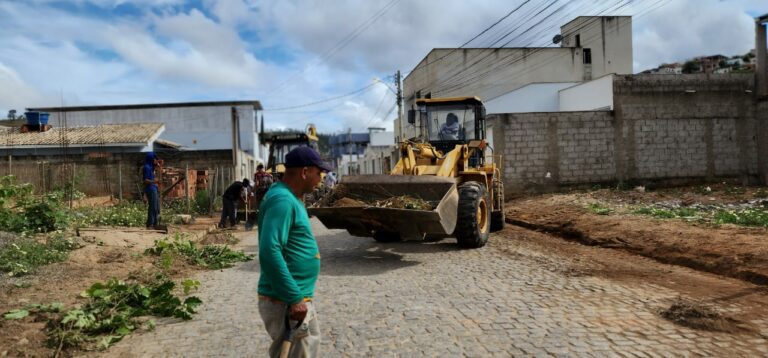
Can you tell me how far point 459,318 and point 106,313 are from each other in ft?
11.6

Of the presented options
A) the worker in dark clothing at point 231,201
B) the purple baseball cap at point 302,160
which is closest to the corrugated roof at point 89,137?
the worker in dark clothing at point 231,201

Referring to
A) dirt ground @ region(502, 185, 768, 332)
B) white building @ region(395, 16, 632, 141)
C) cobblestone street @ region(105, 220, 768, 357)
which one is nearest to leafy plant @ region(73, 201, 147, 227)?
cobblestone street @ region(105, 220, 768, 357)

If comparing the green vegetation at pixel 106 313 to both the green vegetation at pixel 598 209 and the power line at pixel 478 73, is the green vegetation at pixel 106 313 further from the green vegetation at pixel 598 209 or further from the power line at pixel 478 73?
the power line at pixel 478 73

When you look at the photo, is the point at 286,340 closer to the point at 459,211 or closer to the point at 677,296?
the point at 677,296

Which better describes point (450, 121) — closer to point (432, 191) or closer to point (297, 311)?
point (432, 191)

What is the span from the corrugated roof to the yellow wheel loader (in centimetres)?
1980

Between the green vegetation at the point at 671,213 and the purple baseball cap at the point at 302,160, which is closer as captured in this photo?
the purple baseball cap at the point at 302,160

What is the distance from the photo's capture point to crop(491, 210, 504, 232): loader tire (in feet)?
42.6

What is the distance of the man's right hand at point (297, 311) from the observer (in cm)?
301

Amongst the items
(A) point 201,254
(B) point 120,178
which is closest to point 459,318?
(A) point 201,254

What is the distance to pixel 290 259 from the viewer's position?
10.3ft

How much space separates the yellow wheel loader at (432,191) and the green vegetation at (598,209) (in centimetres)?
304

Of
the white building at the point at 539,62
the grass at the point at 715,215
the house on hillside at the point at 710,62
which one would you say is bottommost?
the grass at the point at 715,215

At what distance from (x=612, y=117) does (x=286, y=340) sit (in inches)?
825
